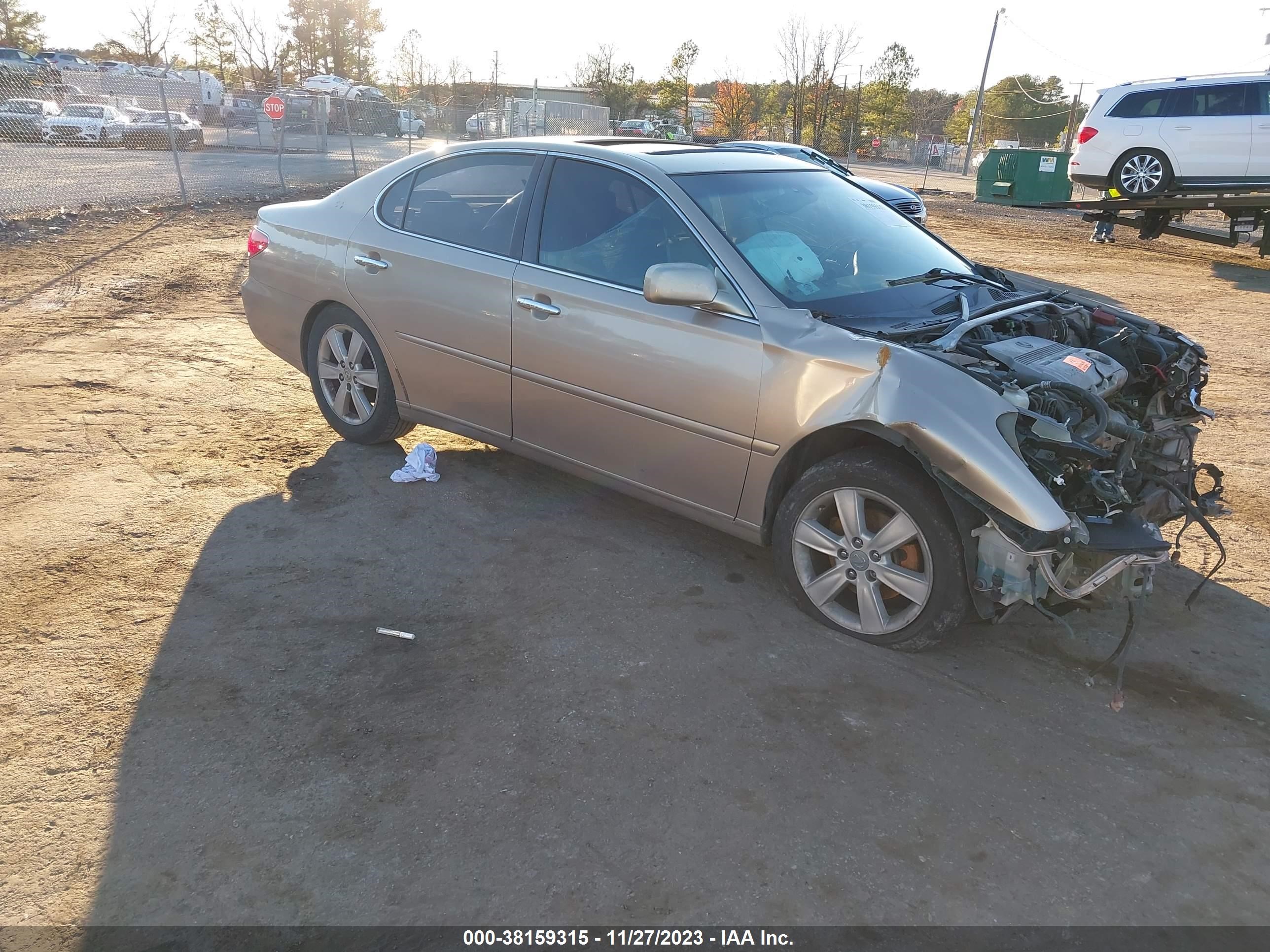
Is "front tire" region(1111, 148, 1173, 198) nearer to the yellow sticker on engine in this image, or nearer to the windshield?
the windshield

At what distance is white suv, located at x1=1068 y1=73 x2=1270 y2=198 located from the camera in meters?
13.9

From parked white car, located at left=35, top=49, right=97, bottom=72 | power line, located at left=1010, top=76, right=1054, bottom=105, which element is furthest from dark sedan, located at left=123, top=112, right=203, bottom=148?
power line, located at left=1010, top=76, right=1054, bottom=105

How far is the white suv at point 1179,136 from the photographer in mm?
13945

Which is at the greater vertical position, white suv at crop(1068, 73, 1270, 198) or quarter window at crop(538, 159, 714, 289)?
white suv at crop(1068, 73, 1270, 198)

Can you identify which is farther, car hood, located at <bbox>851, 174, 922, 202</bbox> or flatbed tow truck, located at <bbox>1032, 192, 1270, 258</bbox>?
flatbed tow truck, located at <bbox>1032, 192, 1270, 258</bbox>

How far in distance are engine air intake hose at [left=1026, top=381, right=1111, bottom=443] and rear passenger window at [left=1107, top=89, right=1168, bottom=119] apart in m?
14.0

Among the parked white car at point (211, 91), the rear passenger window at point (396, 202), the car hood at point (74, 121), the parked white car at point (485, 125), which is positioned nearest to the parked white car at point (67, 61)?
the parked white car at point (211, 91)

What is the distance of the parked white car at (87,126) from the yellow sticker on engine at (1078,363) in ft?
74.5

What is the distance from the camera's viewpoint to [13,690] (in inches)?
128

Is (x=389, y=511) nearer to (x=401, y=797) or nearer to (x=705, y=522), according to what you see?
(x=705, y=522)

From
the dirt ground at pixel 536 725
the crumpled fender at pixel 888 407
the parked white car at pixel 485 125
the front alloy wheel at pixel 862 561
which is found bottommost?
the dirt ground at pixel 536 725

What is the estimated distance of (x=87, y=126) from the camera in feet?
72.7

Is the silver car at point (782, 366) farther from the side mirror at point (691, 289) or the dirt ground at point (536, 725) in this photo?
the dirt ground at point (536, 725)

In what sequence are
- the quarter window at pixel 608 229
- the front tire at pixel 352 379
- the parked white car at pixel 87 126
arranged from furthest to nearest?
1. the parked white car at pixel 87 126
2. the front tire at pixel 352 379
3. the quarter window at pixel 608 229
